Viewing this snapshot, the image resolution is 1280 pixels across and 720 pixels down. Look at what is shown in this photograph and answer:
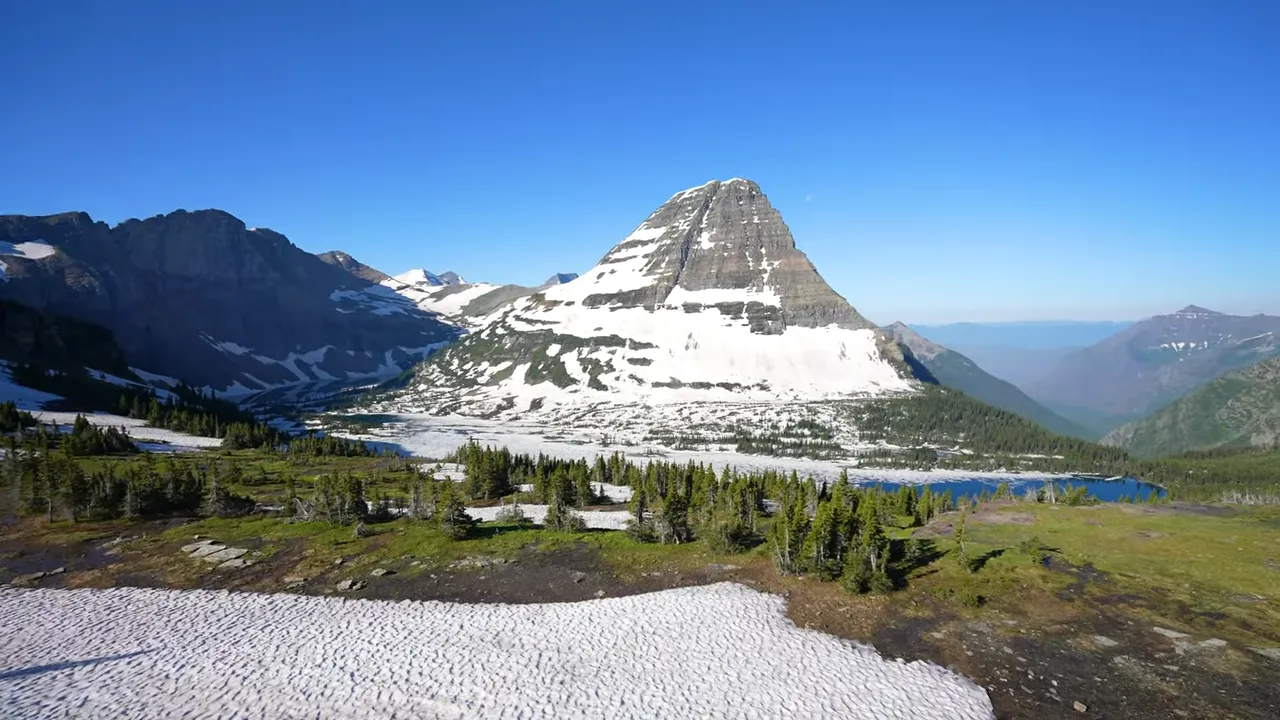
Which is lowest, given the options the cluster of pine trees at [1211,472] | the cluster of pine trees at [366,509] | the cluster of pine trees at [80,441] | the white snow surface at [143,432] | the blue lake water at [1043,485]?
the blue lake water at [1043,485]

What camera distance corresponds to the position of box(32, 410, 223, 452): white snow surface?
116m

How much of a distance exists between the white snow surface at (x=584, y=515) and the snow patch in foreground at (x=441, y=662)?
1091 inches

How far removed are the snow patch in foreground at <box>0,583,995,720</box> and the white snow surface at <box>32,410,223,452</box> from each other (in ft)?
325

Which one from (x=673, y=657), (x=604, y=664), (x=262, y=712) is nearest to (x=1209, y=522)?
(x=673, y=657)

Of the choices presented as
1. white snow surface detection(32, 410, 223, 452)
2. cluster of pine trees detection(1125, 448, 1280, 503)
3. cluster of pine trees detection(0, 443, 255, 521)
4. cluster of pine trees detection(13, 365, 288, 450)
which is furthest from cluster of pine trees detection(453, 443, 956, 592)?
cluster of pine trees detection(1125, 448, 1280, 503)

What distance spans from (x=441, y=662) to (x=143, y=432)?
14370 cm

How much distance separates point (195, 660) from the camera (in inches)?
1067

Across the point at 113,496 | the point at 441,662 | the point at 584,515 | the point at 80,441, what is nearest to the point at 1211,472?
the point at 584,515

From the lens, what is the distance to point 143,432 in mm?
129875

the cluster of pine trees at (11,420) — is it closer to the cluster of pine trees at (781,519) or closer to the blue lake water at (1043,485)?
the cluster of pine trees at (781,519)

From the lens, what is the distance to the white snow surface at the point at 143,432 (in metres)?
116

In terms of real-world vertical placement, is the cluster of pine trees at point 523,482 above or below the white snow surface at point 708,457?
above

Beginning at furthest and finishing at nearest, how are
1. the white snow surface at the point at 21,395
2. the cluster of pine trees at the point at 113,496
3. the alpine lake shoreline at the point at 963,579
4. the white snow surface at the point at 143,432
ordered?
the white snow surface at the point at 21,395
the white snow surface at the point at 143,432
the cluster of pine trees at the point at 113,496
the alpine lake shoreline at the point at 963,579

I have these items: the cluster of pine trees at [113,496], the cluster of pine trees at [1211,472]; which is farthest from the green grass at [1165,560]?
the cluster of pine trees at [1211,472]
